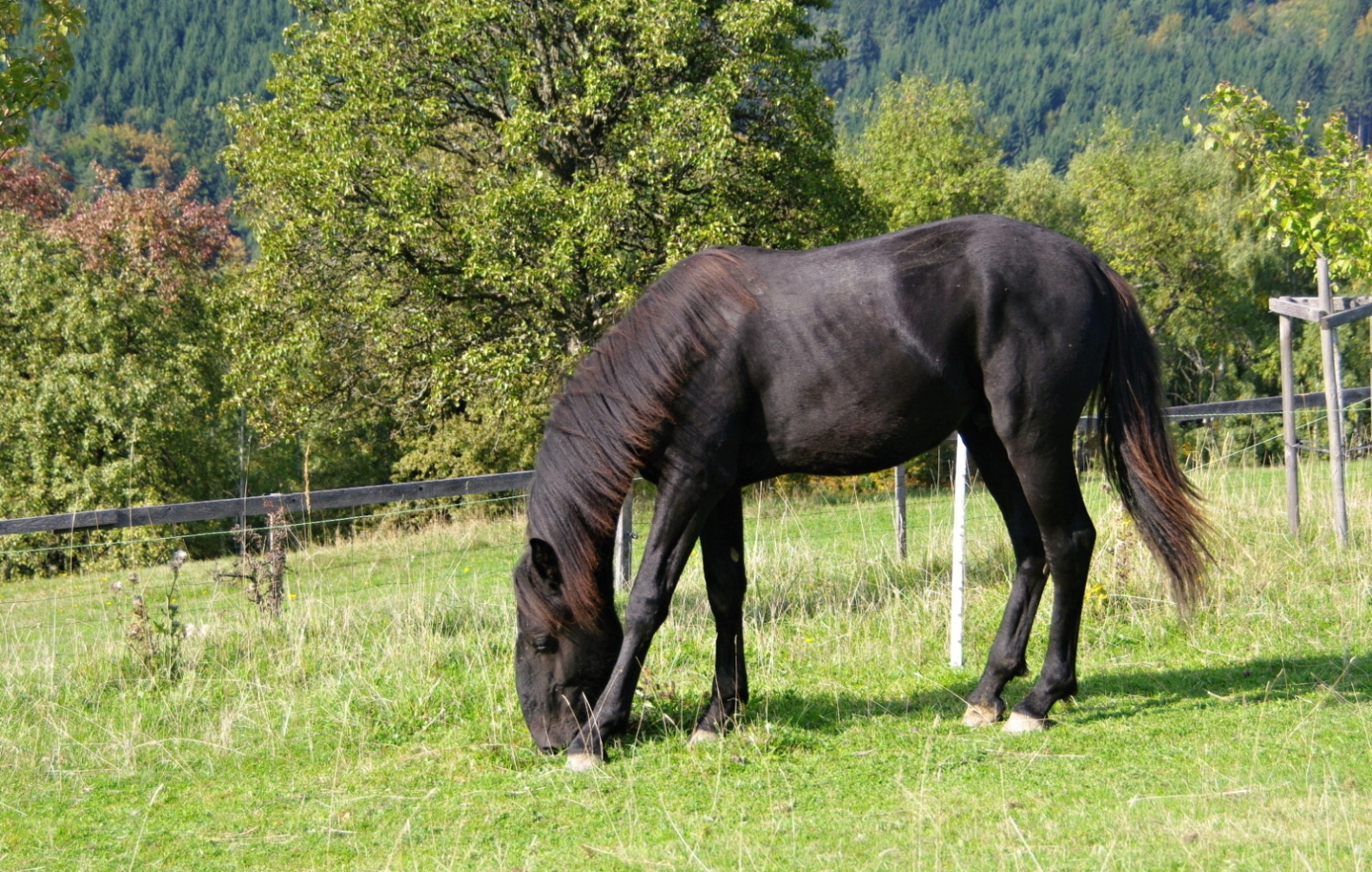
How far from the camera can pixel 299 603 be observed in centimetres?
737

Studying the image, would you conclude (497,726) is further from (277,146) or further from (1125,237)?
(1125,237)

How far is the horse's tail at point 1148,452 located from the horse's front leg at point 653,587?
1.90 m

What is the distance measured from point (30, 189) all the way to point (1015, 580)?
36.8 meters

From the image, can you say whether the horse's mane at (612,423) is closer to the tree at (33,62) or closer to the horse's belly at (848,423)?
the horse's belly at (848,423)

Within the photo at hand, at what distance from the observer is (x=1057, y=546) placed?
4824 mm

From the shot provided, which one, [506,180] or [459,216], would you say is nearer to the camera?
[506,180]

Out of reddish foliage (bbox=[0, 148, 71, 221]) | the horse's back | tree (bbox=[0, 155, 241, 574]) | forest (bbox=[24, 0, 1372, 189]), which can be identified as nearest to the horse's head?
the horse's back

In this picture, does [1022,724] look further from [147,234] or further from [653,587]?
[147,234]

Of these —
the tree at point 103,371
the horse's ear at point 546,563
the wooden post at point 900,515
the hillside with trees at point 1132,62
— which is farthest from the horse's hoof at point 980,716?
the hillside with trees at point 1132,62

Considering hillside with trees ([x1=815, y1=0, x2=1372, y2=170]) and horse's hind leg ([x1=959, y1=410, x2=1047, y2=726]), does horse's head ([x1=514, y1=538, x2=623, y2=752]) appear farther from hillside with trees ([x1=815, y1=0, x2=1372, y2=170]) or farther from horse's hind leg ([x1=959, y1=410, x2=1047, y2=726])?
hillside with trees ([x1=815, y1=0, x2=1372, y2=170])

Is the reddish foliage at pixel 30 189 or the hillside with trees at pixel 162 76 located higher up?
the hillside with trees at pixel 162 76

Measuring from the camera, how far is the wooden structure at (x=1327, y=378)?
25.7 feet

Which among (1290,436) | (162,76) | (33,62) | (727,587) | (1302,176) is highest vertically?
(162,76)

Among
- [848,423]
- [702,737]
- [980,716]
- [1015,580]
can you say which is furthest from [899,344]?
[702,737]
